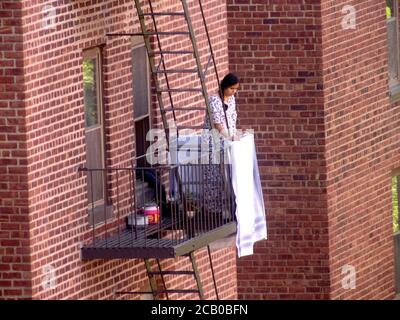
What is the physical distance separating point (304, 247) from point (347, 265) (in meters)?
0.93

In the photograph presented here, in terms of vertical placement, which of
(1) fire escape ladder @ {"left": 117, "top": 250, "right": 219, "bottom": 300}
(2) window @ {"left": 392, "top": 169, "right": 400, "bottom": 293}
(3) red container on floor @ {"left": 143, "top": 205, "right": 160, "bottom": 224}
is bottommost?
(2) window @ {"left": 392, "top": 169, "right": 400, "bottom": 293}

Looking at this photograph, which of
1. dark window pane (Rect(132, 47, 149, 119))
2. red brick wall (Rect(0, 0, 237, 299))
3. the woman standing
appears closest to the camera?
red brick wall (Rect(0, 0, 237, 299))

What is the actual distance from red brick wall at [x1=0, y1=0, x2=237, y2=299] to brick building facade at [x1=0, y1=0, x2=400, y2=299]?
19 millimetres

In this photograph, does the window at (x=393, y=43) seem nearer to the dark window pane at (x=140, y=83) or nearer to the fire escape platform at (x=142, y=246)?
the dark window pane at (x=140, y=83)

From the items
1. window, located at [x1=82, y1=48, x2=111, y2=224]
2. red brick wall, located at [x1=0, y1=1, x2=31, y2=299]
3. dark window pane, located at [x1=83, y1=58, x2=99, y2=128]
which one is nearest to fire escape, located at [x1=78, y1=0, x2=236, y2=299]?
window, located at [x1=82, y1=48, x2=111, y2=224]

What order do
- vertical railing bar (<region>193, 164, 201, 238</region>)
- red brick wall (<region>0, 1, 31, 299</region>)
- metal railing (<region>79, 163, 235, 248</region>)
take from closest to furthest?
red brick wall (<region>0, 1, 31, 299</region>), metal railing (<region>79, 163, 235, 248</region>), vertical railing bar (<region>193, 164, 201, 238</region>)

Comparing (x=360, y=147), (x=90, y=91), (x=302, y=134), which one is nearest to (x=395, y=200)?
(x=360, y=147)

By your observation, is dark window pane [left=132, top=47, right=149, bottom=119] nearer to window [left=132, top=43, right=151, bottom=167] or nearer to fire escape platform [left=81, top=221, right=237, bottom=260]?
window [left=132, top=43, right=151, bottom=167]

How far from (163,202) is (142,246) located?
1.49 meters

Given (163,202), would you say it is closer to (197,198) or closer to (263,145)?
(197,198)

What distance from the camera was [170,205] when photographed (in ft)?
77.4

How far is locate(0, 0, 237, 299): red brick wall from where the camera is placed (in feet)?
69.4

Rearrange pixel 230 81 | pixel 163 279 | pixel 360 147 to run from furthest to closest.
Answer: pixel 360 147 → pixel 163 279 → pixel 230 81

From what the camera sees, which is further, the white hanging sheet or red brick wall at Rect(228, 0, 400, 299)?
red brick wall at Rect(228, 0, 400, 299)
